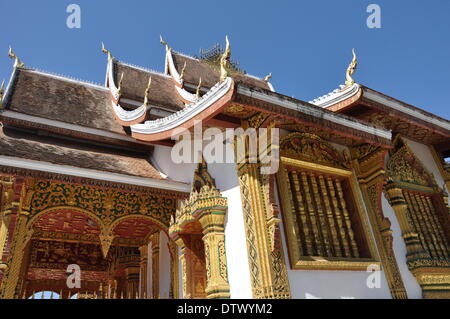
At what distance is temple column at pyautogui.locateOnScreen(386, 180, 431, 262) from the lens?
238 inches

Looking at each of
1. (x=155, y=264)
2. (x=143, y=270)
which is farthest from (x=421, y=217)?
(x=143, y=270)

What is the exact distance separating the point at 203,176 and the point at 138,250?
4.22 m

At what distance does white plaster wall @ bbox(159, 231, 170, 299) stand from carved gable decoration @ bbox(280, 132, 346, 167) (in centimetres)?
337

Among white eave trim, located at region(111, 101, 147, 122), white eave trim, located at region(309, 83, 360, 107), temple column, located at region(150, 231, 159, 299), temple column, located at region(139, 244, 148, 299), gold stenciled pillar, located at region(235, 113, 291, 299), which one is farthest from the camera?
temple column, located at region(139, 244, 148, 299)

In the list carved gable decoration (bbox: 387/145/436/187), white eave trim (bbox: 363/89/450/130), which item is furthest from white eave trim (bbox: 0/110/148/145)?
carved gable decoration (bbox: 387/145/436/187)

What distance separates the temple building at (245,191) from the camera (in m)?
5.02

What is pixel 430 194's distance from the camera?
7.30 m

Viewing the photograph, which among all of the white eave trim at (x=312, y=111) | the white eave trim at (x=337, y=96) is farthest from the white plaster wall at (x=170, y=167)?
the white eave trim at (x=337, y=96)

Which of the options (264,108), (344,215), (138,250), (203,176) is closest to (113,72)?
(138,250)

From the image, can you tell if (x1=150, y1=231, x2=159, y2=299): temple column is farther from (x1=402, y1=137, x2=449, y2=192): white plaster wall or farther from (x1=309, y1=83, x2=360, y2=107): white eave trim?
(x1=402, y1=137, x2=449, y2=192): white plaster wall

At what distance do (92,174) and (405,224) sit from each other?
5.54 meters

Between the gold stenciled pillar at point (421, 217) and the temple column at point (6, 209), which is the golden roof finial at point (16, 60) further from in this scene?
the gold stenciled pillar at point (421, 217)

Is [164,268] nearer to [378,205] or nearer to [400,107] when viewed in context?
[378,205]

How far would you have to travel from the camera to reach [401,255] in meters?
6.09
